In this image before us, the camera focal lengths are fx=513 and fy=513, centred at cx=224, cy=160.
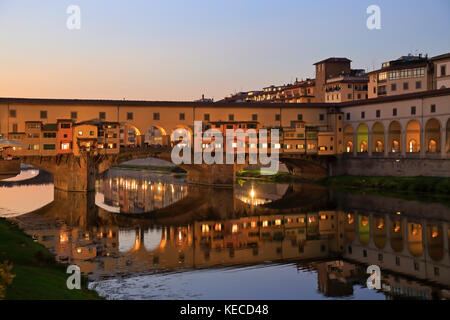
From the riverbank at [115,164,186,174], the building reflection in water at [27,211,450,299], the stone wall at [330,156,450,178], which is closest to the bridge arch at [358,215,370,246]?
the building reflection in water at [27,211,450,299]

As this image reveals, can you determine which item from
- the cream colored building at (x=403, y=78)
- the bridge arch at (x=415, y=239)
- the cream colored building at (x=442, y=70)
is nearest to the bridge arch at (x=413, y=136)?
the cream colored building at (x=442, y=70)

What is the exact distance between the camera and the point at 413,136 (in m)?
70.1

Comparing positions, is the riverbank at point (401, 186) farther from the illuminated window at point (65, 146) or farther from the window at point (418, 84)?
the illuminated window at point (65, 146)

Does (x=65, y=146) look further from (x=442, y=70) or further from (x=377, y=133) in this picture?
(x=442, y=70)

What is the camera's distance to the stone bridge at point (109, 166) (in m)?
58.9

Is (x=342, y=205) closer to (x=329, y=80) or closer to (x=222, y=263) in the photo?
(x=222, y=263)

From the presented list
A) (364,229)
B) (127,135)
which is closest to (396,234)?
(364,229)

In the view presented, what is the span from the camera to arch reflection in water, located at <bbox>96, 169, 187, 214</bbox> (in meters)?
49.2

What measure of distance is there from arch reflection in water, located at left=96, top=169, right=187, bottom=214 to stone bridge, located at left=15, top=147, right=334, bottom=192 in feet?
8.19

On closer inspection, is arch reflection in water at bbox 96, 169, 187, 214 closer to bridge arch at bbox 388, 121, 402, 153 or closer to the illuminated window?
the illuminated window

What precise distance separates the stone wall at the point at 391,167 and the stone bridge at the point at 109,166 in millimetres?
1860

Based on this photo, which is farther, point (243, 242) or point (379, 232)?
point (379, 232)

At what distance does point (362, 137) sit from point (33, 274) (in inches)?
2506

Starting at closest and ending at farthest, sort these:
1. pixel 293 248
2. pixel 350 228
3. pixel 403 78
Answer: pixel 293 248 → pixel 350 228 → pixel 403 78
